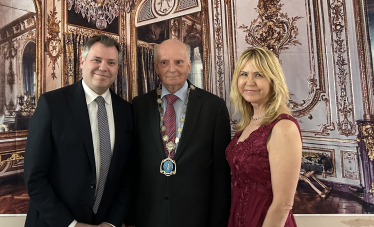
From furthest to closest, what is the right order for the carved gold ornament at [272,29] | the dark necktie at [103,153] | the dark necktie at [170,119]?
the carved gold ornament at [272,29] < the dark necktie at [170,119] < the dark necktie at [103,153]

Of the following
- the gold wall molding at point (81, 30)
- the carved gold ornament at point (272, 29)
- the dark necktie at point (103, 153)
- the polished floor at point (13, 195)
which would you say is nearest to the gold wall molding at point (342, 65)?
the carved gold ornament at point (272, 29)

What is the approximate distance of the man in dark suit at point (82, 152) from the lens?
1.56 m

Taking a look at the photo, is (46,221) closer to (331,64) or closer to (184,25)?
(184,25)

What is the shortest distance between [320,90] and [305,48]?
41 centimetres

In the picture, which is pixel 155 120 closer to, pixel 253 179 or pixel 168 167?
pixel 168 167

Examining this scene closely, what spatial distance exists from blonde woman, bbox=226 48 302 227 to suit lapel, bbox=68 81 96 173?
97 centimetres

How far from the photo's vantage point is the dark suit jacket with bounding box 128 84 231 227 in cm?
176

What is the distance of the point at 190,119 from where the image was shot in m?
1.86

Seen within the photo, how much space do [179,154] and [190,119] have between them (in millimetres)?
283

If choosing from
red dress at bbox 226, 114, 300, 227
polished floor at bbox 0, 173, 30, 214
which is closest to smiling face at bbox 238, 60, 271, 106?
red dress at bbox 226, 114, 300, 227

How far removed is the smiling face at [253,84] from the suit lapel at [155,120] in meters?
0.70

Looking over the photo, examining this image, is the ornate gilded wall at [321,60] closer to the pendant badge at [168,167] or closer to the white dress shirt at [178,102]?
the white dress shirt at [178,102]

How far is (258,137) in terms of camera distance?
1.50 m

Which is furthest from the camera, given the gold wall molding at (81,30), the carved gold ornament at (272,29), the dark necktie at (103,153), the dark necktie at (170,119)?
the gold wall molding at (81,30)
